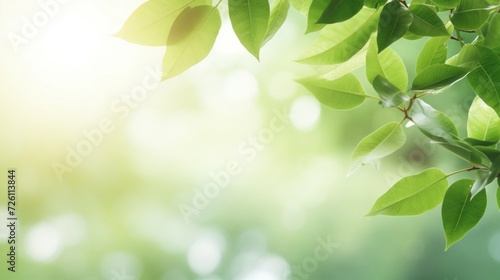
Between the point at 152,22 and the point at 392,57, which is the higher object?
the point at 152,22

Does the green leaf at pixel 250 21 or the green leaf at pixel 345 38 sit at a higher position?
the green leaf at pixel 250 21

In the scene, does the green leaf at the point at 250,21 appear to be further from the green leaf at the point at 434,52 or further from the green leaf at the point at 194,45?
the green leaf at the point at 434,52

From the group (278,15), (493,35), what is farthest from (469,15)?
(278,15)

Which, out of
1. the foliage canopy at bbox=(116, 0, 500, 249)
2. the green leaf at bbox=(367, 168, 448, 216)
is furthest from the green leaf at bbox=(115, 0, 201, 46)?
the green leaf at bbox=(367, 168, 448, 216)

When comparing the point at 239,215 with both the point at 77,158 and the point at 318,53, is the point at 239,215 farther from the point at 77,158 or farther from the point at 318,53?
the point at 318,53

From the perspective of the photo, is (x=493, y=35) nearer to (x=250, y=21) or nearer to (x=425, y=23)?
(x=425, y=23)

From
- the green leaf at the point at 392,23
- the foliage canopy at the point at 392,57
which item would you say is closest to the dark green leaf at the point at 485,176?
the foliage canopy at the point at 392,57

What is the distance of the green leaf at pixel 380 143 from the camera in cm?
43

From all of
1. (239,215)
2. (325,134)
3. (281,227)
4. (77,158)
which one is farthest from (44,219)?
(325,134)

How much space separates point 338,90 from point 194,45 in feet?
0.46

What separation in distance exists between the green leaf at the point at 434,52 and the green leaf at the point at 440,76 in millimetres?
43

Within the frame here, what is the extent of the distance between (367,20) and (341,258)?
3693 millimetres

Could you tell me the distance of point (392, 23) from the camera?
352mm

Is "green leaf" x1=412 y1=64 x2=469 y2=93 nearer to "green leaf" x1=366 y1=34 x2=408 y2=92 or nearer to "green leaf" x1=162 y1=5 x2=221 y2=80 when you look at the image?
"green leaf" x1=366 y1=34 x2=408 y2=92
